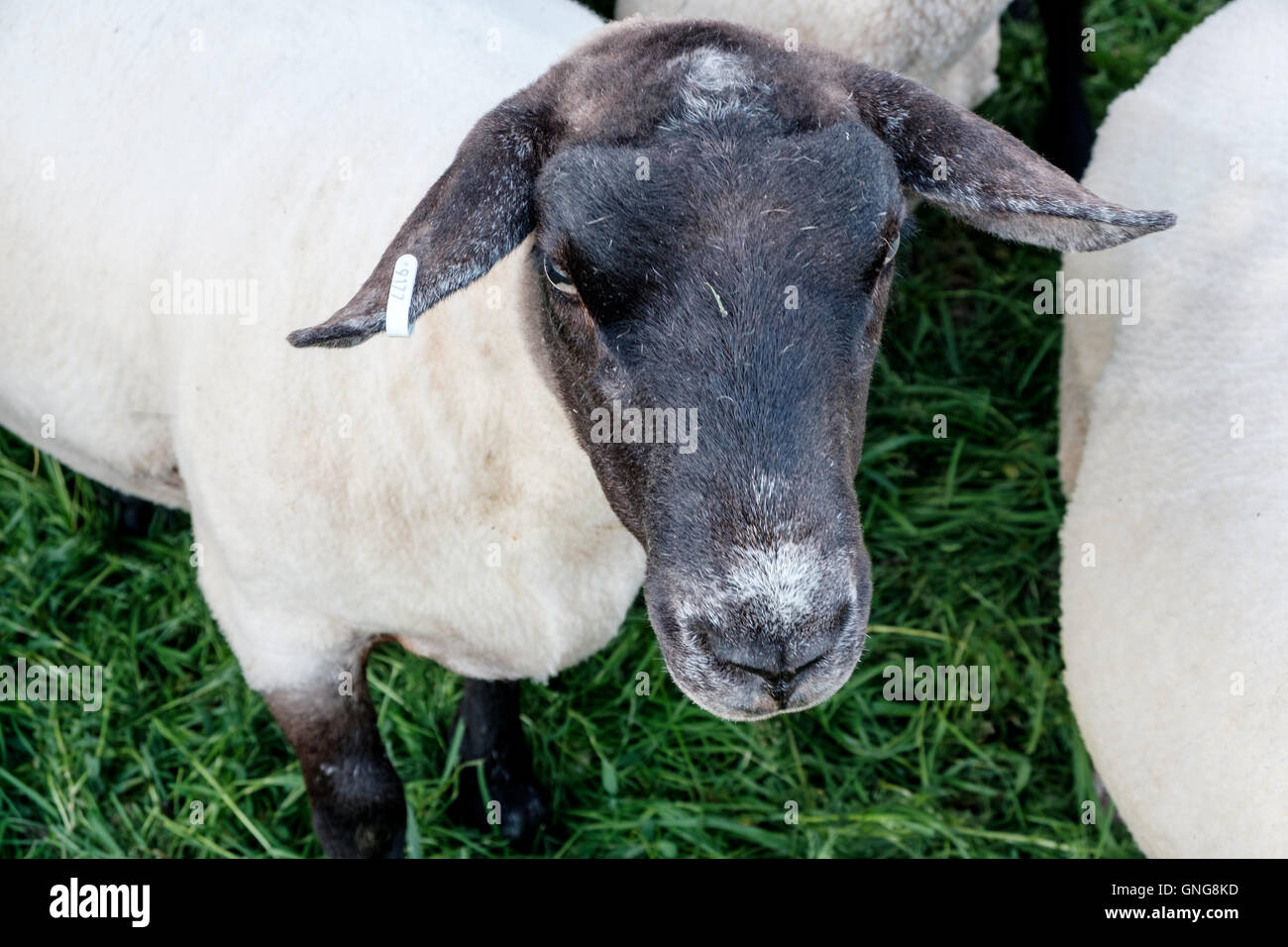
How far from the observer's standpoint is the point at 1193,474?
138 inches

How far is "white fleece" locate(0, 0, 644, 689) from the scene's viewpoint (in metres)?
3.03

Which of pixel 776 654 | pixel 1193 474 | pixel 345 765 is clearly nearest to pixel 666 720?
pixel 345 765

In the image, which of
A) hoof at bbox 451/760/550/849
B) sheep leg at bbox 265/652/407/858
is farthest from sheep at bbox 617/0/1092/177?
hoof at bbox 451/760/550/849

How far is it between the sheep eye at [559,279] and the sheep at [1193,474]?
1.98 m

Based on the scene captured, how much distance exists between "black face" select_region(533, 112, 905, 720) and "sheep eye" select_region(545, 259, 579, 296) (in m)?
0.03

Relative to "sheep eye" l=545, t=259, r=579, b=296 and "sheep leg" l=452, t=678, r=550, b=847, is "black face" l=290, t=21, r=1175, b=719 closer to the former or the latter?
"sheep eye" l=545, t=259, r=579, b=296

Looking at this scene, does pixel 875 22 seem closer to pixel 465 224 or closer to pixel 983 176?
pixel 983 176

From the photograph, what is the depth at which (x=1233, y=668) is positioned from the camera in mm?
3229

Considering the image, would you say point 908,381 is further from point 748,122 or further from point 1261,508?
point 748,122

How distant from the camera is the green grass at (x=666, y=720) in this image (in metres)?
4.28

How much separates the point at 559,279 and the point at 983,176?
35.5 inches

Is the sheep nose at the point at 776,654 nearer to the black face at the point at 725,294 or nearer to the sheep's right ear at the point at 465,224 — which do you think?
the black face at the point at 725,294


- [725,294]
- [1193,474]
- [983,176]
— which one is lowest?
[1193,474]

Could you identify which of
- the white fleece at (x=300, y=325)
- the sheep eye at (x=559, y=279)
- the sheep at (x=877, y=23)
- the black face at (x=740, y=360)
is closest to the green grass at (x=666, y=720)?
the white fleece at (x=300, y=325)
